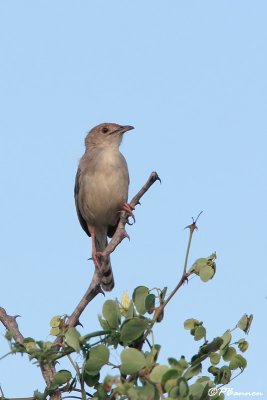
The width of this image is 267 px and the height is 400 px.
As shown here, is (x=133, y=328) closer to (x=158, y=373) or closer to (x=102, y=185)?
(x=158, y=373)

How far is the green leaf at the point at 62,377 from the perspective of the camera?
3223mm

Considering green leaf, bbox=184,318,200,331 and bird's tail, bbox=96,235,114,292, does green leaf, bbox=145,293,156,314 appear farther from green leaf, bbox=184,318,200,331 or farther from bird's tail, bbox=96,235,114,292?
bird's tail, bbox=96,235,114,292

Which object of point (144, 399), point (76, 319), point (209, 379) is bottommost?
point (144, 399)

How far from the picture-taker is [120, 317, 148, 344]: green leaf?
116 inches

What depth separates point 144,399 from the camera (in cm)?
223

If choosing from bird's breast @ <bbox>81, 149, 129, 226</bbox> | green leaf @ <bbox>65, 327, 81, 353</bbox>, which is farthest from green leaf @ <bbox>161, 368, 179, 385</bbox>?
bird's breast @ <bbox>81, 149, 129, 226</bbox>

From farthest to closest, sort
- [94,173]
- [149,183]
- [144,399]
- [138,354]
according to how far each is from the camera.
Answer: [94,173]
[149,183]
[138,354]
[144,399]

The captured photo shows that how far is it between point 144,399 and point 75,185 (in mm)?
7125

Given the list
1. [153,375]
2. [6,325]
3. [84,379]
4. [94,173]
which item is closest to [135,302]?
[84,379]

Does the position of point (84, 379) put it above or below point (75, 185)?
A: below

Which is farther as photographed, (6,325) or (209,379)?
(6,325)

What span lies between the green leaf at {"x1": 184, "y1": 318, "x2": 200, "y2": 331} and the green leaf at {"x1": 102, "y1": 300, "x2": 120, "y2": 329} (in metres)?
0.29

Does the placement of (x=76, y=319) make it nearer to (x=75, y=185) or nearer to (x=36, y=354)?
(x=36, y=354)

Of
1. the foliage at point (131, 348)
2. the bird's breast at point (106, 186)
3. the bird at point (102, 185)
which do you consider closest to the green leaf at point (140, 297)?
the foliage at point (131, 348)
